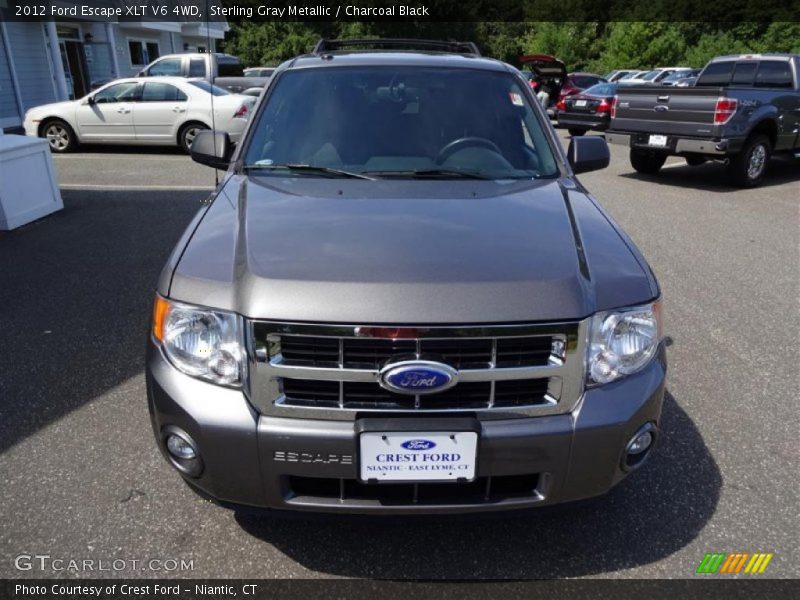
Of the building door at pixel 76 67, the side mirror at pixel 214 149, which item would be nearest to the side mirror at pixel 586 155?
the side mirror at pixel 214 149

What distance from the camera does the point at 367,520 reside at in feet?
6.69

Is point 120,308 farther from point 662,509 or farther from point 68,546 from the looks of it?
point 662,509

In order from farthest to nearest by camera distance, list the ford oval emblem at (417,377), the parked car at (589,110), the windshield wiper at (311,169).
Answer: the parked car at (589,110)
the windshield wiper at (311,169)
the ford oval emblem at (417,377)

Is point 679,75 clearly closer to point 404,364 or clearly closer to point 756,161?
point 756,161

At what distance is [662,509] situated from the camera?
2574 millimetres

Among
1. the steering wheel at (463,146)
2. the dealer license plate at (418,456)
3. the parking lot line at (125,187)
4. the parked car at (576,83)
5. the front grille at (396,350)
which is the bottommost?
the parking lot line at (125,187)

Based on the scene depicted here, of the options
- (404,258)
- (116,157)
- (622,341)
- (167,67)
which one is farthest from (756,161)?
(167,67)

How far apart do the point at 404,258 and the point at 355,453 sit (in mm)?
655

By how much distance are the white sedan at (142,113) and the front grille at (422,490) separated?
10825 mm

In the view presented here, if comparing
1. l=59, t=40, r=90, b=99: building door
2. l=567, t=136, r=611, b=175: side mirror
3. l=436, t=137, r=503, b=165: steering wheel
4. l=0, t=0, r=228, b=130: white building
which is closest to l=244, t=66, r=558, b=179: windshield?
l=436, t=137, r=503, b=165: steering wheel

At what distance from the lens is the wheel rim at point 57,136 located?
12281mm

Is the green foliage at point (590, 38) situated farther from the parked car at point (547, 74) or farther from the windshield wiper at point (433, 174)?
the windshield wiper at point (433, 174)

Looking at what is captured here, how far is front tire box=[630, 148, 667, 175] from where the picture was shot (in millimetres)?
10883

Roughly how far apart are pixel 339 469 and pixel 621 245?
4.44ft
